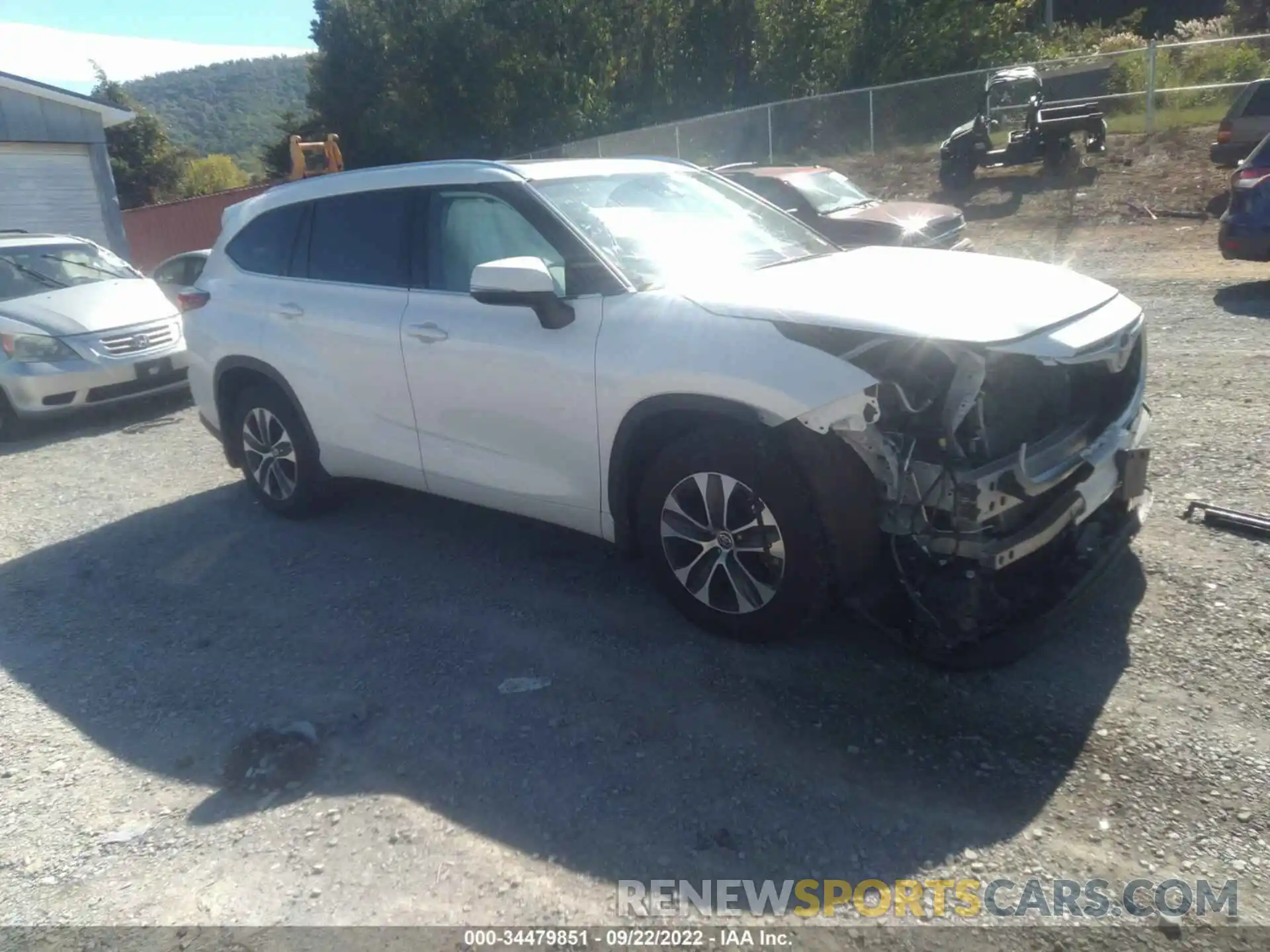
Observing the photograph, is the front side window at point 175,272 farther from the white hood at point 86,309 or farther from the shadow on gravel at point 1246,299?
the shadow on gravel at point 1246,299

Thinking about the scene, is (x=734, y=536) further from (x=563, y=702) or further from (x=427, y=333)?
(x=427, y=333)

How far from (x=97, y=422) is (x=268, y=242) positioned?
15.4 ft

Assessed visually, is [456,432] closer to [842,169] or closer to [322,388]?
[322,388]

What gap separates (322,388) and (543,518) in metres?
1.57

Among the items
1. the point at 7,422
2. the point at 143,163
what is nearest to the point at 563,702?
the point at 7,422

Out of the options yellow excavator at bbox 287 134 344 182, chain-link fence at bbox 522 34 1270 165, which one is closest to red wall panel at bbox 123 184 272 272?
yellow excavator at bbox 287 134 344 182

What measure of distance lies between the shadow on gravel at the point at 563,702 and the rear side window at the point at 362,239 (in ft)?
4.70

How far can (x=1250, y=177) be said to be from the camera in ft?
32.9

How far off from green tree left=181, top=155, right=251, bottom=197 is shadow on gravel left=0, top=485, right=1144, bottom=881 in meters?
54.0

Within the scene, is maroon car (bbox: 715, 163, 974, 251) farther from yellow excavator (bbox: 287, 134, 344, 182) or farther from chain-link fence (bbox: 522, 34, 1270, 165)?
chain-link fence (bbox: 522, 34, 1270, 165)

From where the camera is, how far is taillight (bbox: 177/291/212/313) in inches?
240

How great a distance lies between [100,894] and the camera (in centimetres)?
315

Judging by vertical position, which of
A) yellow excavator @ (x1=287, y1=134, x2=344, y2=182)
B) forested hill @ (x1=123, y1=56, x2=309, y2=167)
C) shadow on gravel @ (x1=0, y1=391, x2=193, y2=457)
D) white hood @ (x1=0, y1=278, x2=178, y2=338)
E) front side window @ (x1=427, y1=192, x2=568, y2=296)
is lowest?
shadow on gravel @ (x1=0, y1=391, x2=193, y2=457)

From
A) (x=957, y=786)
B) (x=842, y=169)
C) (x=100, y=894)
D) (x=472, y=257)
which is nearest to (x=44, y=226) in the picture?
(x=842, y=169)
